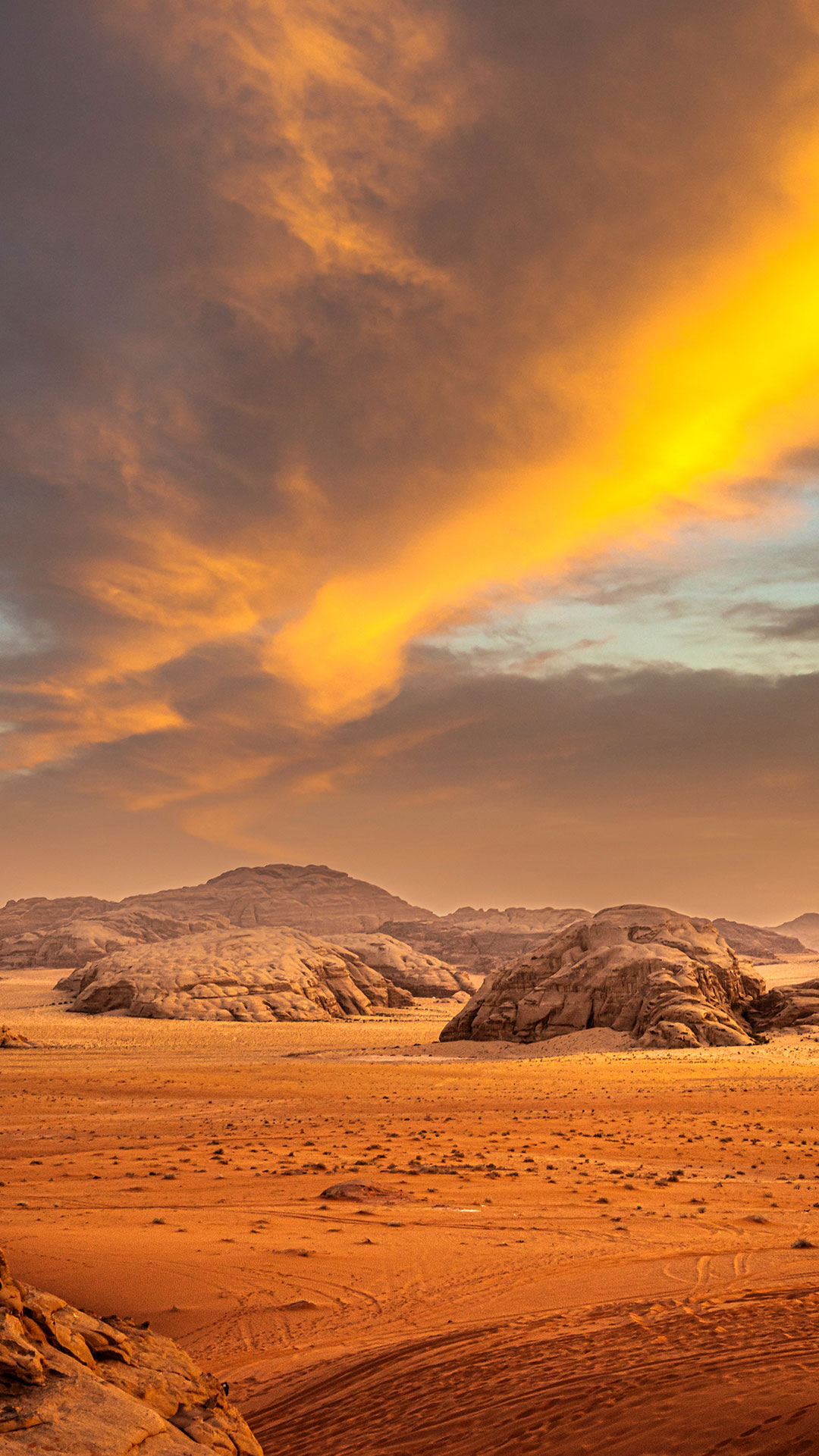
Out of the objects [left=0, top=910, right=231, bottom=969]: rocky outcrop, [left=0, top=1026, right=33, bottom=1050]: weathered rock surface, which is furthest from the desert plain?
[left=0, top=910, right=231, bottom=969]: rocky outcrop

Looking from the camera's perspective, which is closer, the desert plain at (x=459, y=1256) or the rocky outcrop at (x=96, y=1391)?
the rocky outcrop at (x=96, y=1391)

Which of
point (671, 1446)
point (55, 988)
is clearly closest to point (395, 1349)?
point (671, 1446)

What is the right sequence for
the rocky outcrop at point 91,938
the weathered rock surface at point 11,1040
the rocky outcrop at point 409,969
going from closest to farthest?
the weathered rock surface at point 11,1040 < the rocky outcrop at point 409,969 < the rocky outcrop at point 91,938

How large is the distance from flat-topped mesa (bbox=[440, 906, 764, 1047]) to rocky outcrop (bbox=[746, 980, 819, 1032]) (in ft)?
2.01

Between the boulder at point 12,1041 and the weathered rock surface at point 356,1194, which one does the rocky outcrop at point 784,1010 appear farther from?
the weathered rock surface at point 356,1194

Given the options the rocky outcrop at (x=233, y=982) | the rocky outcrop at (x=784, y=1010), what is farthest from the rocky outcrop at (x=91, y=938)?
the rocky outcrop at (x=784, y=1010)

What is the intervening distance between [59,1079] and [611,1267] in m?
28.8

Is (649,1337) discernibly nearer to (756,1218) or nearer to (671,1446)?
(671,1446)

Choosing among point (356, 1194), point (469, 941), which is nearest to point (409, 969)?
point (469, 941)

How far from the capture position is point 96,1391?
5.11 metres

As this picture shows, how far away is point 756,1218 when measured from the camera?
40.0 feet

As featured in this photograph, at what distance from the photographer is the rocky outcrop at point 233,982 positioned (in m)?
66.2

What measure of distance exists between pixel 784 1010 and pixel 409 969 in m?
58.6

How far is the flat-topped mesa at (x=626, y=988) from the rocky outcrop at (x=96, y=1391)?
3849cm
